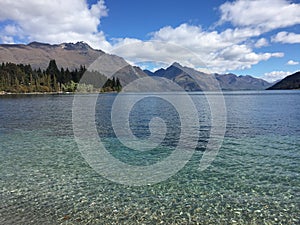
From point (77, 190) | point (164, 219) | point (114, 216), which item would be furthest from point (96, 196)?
point (164, 219)

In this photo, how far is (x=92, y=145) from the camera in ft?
94.8

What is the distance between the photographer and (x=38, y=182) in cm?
1691

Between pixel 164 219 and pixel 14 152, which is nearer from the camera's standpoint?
pixel 164 219

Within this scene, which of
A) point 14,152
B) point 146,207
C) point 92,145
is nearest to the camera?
point 146,207

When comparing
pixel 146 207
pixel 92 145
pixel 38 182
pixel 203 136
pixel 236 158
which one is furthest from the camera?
pixel 203 136

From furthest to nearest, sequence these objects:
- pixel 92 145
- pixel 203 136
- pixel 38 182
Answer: pixel 203 136
pixel 92 145
pixel 38 182

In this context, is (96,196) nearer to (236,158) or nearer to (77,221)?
(77,221)

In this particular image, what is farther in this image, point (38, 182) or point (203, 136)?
point (203, 136)

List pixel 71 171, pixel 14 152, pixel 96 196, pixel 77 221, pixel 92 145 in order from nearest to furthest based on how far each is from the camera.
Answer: pixel 77 221
pixel 96 196
pixel 71 171
pixel 14 152
pixel 92 145

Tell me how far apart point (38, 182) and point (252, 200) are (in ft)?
42.9

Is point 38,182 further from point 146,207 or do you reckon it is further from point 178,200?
point 178,200

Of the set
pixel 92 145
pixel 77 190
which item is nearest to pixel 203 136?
pixel 92 145

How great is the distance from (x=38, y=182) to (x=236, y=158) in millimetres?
15800

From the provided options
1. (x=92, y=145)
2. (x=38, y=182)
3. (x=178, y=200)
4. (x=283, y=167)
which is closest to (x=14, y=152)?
(x=92, y=145)
